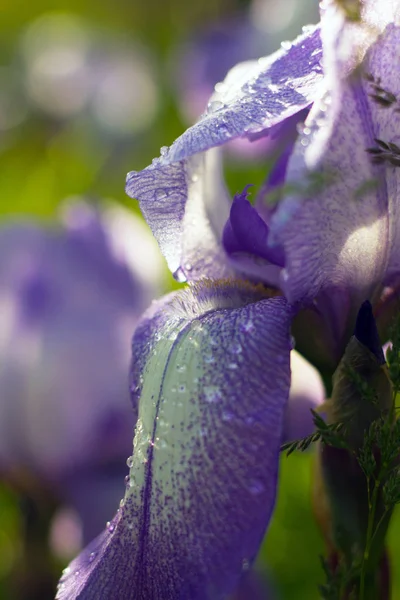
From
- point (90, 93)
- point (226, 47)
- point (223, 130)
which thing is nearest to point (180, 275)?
point (223, 130)

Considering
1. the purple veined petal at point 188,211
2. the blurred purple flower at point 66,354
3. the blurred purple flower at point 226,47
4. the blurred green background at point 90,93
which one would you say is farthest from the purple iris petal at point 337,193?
the blurred purple flower at point 226,47

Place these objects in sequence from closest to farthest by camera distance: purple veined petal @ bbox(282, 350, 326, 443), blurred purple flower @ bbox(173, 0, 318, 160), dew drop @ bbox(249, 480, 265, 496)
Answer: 1. dew drop @ bbox(249, 480, 265, 496)
2. purple veined petal @ bbox(282, 350, 326, 443)
3. blurred purple flower @ bbox(173, 0, 318, 160)

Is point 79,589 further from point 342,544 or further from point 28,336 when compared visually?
point 28,336

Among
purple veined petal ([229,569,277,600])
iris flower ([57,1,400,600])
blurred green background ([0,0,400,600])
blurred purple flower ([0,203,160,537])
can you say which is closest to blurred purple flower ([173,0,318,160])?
blurred green background ([0,0,400,600])

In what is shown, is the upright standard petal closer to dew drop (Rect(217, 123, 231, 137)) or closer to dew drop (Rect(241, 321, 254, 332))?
dew drop (Rect(217, 123, 231, 137))

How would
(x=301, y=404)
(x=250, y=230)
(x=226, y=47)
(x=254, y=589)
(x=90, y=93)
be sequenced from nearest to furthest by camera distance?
(x=250, y=230), (x=301, y=404), (x=254, y=589), (x=226, y=47), (x=90, y=93)

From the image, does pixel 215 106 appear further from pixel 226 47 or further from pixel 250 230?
pixel 226 47
